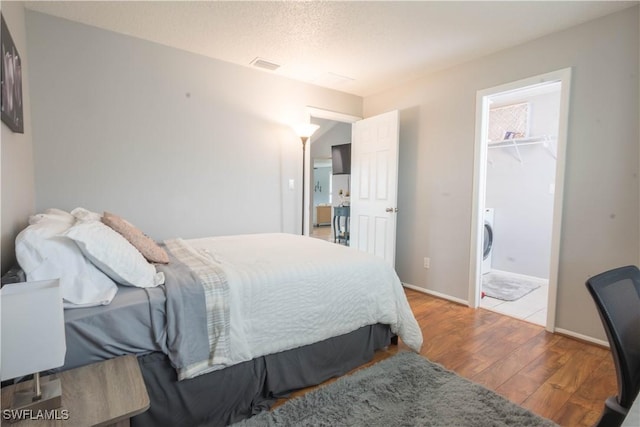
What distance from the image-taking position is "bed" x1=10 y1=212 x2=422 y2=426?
1383 mm

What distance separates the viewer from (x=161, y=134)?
2.88 m

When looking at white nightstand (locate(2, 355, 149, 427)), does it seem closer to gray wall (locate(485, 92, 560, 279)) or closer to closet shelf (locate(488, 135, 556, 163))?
gray wall (locate(485, 92, 560, 279))

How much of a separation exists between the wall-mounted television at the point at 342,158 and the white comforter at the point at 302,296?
399 centimetres

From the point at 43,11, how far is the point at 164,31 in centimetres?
80

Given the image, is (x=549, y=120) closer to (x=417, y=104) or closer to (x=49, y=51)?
(x=417, y=104)

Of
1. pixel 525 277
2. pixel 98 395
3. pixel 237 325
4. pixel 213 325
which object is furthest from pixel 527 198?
pixel 98 395

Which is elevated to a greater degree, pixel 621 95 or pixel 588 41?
pixel 588 41

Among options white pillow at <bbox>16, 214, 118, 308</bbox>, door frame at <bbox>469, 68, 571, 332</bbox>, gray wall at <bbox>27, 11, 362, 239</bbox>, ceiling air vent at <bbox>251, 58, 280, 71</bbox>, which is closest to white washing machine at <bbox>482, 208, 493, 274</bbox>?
door frame at <bbox>469, 68, 571, 332</bbox>

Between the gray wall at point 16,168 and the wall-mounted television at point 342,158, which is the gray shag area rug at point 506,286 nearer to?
the wall-mounted television at point 342,158

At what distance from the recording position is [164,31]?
259cm

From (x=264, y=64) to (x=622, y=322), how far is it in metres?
3.25

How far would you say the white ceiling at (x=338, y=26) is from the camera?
2.21 m

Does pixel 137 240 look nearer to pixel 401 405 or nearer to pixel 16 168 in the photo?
pixel 16 168

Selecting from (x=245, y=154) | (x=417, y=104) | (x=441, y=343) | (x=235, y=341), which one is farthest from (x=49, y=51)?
(x=441, y=343)
